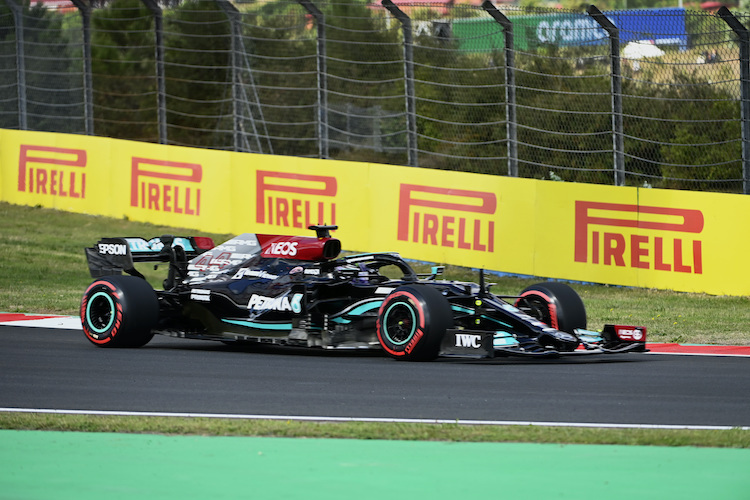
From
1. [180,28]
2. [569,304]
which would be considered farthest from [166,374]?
[180,28]

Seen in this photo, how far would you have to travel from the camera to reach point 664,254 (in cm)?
1636

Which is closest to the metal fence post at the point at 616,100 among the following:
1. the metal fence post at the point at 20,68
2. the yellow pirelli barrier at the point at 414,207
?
the yellow pirelli barrier at the point at 414,207

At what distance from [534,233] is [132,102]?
16.3m

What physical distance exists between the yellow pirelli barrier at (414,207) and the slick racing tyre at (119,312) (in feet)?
22.7

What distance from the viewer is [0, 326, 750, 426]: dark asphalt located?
8672 millimetres

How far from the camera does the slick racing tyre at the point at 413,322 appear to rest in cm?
1075

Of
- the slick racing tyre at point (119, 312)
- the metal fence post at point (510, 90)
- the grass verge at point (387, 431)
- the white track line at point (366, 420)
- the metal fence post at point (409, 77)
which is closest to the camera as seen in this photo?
the grass verge at point (387, 431)

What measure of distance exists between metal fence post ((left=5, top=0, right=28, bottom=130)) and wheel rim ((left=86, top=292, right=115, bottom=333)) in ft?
46.7

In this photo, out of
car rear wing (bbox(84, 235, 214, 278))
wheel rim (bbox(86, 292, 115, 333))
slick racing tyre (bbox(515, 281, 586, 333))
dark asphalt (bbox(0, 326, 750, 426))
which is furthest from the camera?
car rear wing (bbox(84, 235, 214, 278))

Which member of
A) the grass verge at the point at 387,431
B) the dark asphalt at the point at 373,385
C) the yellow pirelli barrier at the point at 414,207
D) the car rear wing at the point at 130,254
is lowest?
the grass verge at the point at 387,431

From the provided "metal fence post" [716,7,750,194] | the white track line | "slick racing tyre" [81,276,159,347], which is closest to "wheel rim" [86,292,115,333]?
"slick racing tyre" [81,276,159,347]

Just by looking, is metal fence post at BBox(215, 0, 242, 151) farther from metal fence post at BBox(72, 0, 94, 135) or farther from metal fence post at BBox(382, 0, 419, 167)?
metal fence post at BBox(382, 0, 419, 167)

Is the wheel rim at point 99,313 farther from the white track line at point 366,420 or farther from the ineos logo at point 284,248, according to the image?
the white track line at point 366,420

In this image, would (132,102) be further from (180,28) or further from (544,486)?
(544,486)
